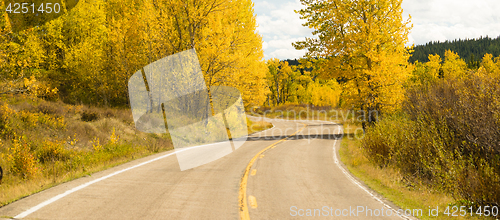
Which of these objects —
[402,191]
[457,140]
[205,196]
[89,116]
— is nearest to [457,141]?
[457,140]

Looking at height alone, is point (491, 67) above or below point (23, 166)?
above

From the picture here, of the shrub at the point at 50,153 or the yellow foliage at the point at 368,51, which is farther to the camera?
the yellow foliage at the point at 368,51

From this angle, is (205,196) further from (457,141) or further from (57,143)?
(57,143)

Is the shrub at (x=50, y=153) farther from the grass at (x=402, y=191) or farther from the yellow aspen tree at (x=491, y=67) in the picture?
the yellow aspen tree at (x=491, y=67)

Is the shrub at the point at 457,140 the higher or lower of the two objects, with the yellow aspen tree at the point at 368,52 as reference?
lower

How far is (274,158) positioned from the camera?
1203 centimetres

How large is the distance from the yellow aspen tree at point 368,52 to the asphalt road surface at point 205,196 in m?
11.9

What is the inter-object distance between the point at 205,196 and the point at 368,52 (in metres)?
16.7

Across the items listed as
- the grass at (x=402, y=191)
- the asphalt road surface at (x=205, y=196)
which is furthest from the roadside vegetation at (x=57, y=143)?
the grass at (x=402, y=191)

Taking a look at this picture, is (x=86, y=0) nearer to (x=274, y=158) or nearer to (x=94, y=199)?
(x=274, y=158)

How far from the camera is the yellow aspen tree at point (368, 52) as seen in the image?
1925 centimetres

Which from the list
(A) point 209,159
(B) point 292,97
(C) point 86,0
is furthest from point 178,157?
(B) point 292,97

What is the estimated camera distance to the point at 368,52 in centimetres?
1925

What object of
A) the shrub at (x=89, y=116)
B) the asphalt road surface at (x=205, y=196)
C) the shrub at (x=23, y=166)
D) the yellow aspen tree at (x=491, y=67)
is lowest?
the asphalt road surface at (x=205, y=196)
